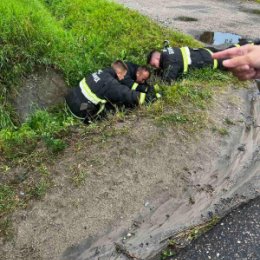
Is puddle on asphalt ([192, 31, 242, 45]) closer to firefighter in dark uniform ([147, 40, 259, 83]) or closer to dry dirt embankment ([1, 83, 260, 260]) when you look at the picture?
firefighter in dark uniform ([147, 40, 259, 83])

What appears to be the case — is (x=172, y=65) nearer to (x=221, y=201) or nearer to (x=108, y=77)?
(x=108, y=77)

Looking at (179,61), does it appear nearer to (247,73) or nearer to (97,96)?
(97,96)

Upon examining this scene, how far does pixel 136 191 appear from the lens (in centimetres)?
364

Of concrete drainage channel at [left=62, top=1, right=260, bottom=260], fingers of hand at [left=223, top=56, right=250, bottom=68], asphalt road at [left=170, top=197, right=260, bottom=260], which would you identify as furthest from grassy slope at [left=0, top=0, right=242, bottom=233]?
fingers of hand at [left=223, top=56, right=250, bottom=68]

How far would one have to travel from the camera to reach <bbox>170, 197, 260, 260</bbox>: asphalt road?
3.24 metres

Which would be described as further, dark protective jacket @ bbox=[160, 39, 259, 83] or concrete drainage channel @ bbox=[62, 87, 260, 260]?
dark protective jacket @ bbox=[160, 39, 259, 83]

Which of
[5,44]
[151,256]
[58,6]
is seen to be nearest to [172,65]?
[5,44]

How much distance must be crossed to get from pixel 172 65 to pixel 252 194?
2.50 metres

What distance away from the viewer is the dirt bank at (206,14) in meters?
8.73

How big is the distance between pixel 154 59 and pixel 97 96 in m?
1.15

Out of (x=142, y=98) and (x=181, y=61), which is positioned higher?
(x=181, y=61)

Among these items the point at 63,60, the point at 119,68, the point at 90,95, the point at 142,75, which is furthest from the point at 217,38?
the point at 90,95

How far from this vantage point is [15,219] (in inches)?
131

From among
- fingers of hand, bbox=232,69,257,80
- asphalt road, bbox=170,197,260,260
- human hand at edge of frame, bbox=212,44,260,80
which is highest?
human hand at edge of frame, bbox=212,44,260,80
